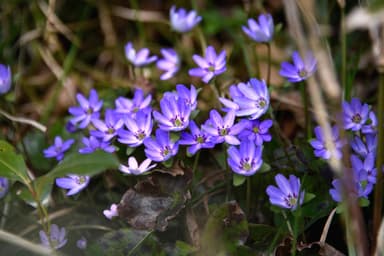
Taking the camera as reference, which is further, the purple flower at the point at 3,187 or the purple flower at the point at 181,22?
the purple flower at the point at 181,22

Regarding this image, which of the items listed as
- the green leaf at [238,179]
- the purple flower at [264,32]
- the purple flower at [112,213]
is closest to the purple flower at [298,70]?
the purple flower at [264,32]

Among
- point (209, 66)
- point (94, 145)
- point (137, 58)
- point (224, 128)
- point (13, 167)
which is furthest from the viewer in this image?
point (137, 58)

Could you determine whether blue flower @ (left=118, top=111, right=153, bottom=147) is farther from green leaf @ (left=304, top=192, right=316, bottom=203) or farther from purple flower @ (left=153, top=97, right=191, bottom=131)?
green leaf @ (left=304, top=192, right=316, bottom=203)

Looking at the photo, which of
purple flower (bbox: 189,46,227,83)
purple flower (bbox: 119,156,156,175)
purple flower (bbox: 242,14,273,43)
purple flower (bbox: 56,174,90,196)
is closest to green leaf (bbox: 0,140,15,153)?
purple flower (bbox: 56,174,90,196)

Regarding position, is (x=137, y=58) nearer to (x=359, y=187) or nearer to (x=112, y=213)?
(x=112, y=213)

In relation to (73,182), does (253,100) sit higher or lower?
higher

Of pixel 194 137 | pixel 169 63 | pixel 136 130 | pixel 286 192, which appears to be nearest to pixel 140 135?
pixel 136 130

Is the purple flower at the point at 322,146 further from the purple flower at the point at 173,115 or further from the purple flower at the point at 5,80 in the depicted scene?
the purple flower at the point at 5,80
